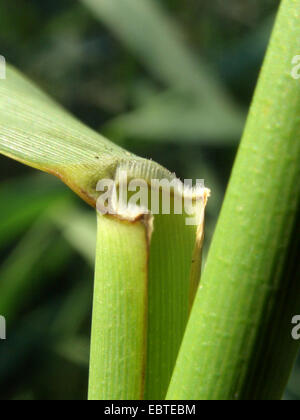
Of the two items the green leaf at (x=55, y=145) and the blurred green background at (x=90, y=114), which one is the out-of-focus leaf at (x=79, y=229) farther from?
the green leaf at (x=55, y=145)

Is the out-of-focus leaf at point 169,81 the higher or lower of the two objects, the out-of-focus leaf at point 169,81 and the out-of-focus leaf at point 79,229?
the higher

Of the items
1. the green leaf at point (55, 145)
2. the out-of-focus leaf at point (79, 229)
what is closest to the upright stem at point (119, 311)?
the green leaf at point (55, 145)

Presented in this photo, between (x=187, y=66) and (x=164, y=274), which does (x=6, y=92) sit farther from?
(x=187, y=66)

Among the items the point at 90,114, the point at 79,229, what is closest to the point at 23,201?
the point at 79,229

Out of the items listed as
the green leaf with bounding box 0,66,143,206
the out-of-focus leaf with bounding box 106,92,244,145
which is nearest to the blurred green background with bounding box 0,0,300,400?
the out-of-focus leaf with bounding box 106,92,244,145

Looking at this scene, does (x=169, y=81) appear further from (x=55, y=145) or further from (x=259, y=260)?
(x=259, y=260)

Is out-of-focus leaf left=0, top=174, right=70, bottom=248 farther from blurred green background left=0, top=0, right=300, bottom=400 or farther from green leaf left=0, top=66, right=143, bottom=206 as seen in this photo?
green leaf left=0, top=66, right=143, bottom=206
